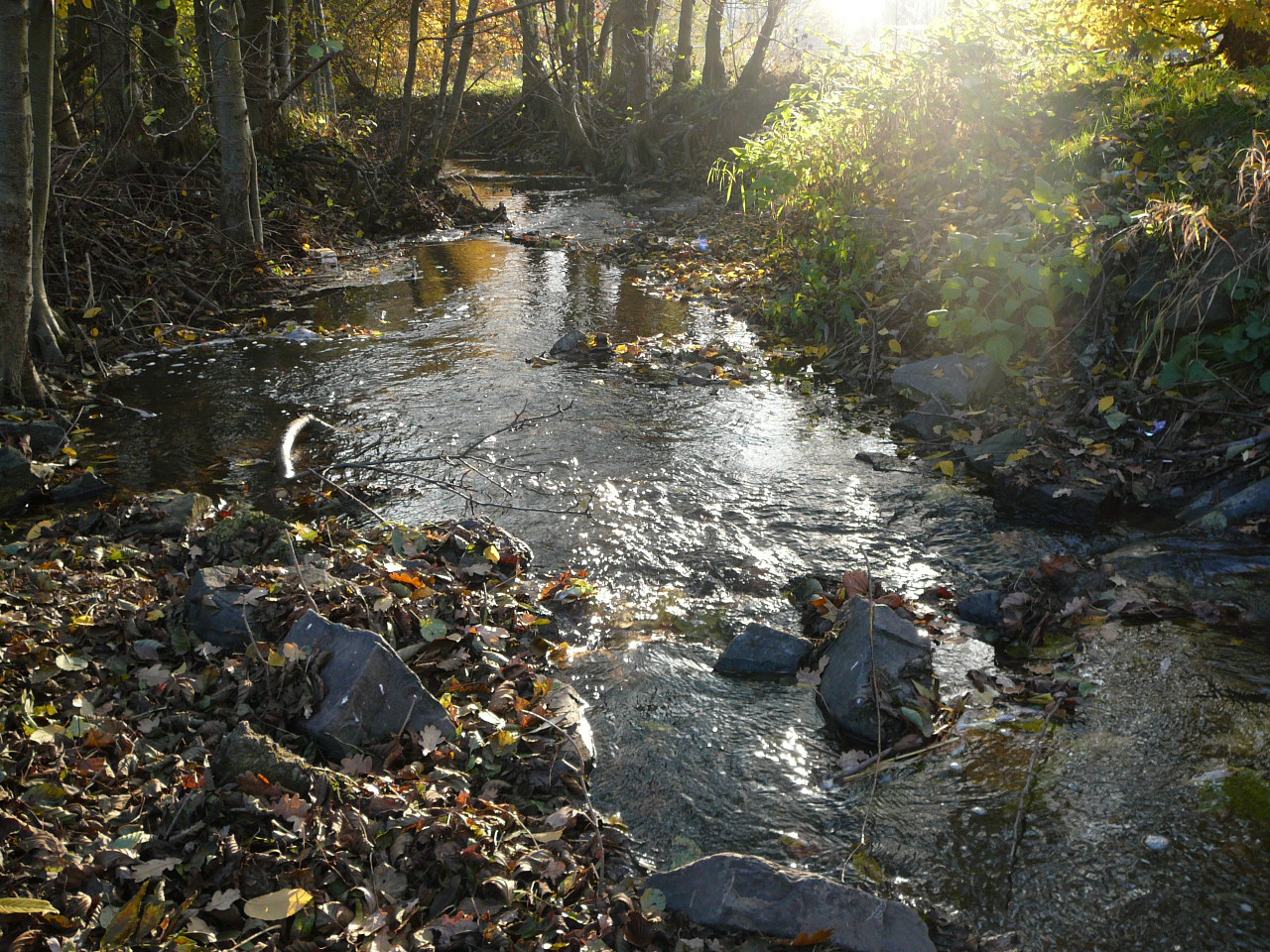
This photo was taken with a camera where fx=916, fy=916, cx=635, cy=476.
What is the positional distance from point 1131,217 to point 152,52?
409 inches

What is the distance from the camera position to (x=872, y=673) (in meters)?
3.54

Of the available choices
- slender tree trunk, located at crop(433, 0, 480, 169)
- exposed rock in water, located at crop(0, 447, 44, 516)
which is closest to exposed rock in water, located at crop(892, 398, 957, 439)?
exposed rock in water, located at crop(0, 447, 44, 516)

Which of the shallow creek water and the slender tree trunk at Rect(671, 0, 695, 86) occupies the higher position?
the slender tree trunk at Rect(671, 0, 695, 86)

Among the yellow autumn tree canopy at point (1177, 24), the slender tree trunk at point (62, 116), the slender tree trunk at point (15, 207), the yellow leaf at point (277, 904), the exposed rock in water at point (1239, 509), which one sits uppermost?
the yellow autumn tree canopy at point (1177, 24)

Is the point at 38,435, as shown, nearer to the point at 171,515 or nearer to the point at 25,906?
the point at 171,515

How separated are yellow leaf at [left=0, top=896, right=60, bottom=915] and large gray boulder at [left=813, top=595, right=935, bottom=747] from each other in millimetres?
2575

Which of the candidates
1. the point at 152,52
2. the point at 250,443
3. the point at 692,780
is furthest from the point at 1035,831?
the point at 152,52

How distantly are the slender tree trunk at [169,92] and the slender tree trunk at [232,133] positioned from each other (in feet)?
2.15

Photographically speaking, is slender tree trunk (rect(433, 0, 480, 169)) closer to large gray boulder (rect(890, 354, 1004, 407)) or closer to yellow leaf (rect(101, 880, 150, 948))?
large gray boulder (rect(890, 354, 1004, 407))

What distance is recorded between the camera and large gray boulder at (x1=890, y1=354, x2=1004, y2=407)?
21.7 ft

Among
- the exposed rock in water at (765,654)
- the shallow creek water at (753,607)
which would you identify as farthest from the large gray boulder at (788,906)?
the exposed rock in water at (765,654)

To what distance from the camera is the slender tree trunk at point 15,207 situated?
221 inches

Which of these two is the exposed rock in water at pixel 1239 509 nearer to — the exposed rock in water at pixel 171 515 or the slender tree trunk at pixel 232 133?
the exposed rock in water at pixel 171 515

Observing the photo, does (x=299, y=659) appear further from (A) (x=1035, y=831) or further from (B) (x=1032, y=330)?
(B) (x=1032, y=330)
